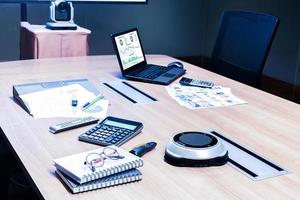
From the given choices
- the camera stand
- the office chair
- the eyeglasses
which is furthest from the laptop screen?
the camera stand

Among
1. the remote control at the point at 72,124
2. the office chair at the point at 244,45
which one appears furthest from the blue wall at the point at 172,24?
the remote control at the point at 72,124

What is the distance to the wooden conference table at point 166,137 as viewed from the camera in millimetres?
1082

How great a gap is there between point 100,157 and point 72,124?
327mm

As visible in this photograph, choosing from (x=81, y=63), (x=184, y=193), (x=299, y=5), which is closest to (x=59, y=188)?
(x=184, y=193)

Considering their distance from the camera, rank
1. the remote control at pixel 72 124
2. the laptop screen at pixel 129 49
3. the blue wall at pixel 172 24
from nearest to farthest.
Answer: the remote control at pixel 72 124, the laptop screen at pixel 129 49, the blue wall at pixel 172 24

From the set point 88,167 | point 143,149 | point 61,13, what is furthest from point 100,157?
point 61,13

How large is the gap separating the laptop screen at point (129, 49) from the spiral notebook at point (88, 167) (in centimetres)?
96

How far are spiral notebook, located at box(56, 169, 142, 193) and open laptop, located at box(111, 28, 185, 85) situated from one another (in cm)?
93

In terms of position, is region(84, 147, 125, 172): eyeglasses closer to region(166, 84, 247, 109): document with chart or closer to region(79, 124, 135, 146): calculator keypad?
region(79, 124, 135, 146): calculator keypad

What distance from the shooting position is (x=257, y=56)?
2285 mm

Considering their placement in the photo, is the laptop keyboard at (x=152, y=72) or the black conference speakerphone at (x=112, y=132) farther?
the laptop keyboard at (x=152, y=72)

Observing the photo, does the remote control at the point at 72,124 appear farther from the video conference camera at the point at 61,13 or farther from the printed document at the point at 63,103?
the video conference camera at the point at 61,13

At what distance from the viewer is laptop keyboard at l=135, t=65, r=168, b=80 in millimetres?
2081

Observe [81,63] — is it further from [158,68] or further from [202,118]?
[202,118]
